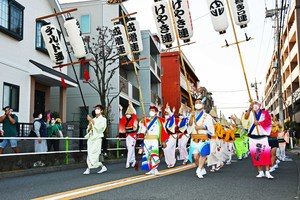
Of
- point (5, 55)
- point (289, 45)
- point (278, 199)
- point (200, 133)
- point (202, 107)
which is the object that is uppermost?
point (289, 45)

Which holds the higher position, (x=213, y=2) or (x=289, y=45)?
(x=289, y=45)

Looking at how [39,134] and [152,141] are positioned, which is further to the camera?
[39,134]

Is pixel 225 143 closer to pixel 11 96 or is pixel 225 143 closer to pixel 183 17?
pixel 183 17

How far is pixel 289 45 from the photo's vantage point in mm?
44250

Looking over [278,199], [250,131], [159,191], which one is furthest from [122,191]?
[250,131]

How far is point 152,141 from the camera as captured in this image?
9.62 m

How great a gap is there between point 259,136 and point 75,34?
28.3ft

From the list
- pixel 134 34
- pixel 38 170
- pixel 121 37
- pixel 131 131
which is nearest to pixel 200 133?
pixel 131 131

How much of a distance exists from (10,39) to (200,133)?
10.8 meters

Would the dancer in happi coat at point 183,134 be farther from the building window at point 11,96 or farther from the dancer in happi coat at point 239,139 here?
the building window at point 11,96

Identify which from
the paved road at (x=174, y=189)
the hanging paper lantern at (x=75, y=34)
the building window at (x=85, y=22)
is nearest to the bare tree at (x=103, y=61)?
the building window at (x=85, y=22)

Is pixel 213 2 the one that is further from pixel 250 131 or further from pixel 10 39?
pixel 10 39

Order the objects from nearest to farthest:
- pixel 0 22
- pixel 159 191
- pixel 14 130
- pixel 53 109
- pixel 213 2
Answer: pixel 159 191, pixel 14 130, pixel 213 2, pixel 0 22, pixel 53 109

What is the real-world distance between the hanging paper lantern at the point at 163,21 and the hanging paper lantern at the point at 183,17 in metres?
0.54
